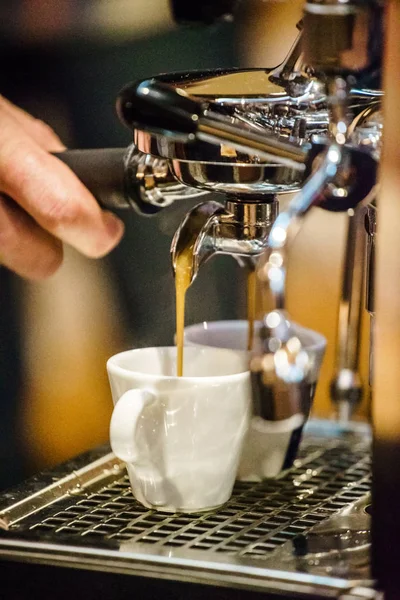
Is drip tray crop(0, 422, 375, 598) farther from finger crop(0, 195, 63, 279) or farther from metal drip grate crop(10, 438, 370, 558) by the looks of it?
finger crop(0, 195, 63, 279)

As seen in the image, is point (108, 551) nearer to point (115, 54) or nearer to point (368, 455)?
point (368, 455)

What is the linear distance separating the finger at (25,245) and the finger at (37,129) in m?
0.07

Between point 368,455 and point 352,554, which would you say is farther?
point 368,455

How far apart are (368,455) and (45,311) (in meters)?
0.27

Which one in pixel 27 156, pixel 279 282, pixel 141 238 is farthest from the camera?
pixel 141 238

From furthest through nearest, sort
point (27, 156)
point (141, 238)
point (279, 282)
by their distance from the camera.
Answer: point (141, 238)
point (27, 156)
point (279, 282)

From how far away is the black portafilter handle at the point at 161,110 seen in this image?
1.52ft

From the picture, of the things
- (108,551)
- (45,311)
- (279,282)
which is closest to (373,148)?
(279,282)

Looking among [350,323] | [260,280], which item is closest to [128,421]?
[260,280]

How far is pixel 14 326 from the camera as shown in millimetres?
759

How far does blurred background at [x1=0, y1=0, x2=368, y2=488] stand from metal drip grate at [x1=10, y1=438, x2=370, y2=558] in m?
0.13

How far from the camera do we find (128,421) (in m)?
0.56

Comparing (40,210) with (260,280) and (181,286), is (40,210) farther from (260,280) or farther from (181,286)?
(260,280)

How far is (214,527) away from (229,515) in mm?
25
